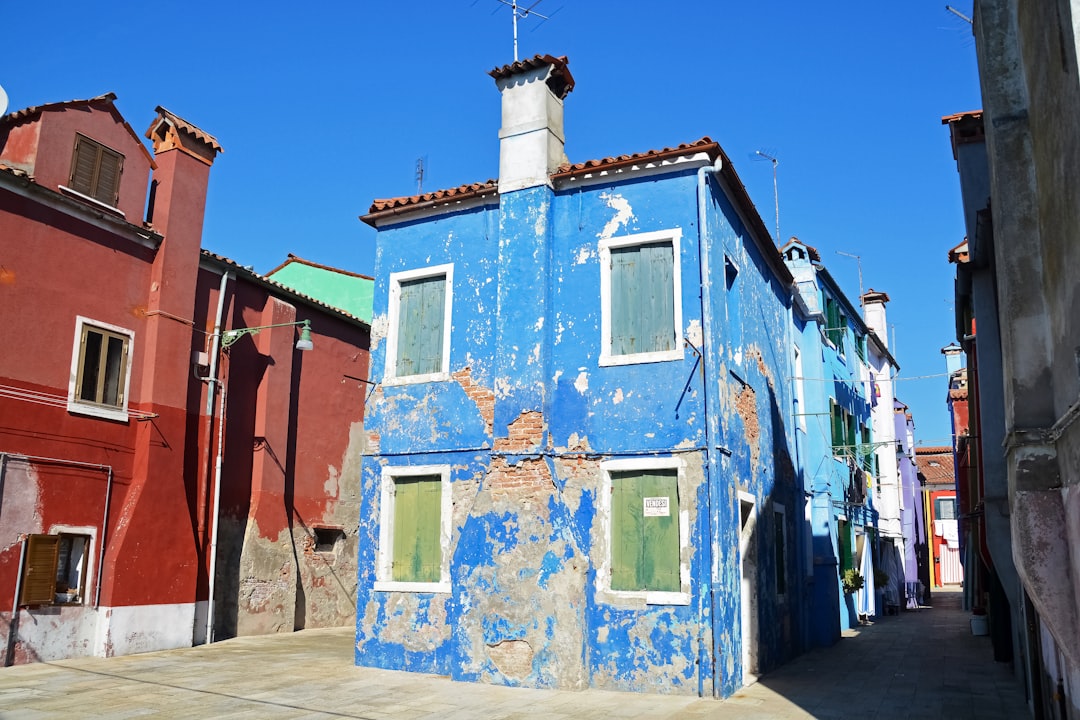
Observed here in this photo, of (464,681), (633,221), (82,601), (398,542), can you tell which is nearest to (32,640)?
(82,601)

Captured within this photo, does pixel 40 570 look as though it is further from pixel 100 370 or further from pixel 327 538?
pixel 327 538

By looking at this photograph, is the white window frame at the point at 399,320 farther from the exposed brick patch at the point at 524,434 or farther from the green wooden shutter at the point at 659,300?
the green wooden shutter at the point at 659,300

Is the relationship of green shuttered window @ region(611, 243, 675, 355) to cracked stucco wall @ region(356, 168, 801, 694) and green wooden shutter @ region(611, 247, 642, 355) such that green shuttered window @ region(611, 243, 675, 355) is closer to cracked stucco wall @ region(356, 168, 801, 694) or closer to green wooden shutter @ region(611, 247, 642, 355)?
green wooden shutter @ region(611, 247, 642, 355)

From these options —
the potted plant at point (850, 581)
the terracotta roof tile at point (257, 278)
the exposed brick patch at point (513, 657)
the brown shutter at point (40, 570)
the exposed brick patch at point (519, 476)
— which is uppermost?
the terracotta roof tile at point (257, 278)

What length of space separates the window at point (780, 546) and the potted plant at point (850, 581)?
5632 millimetres

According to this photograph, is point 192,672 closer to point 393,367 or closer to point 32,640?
point 32,640

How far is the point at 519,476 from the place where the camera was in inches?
453

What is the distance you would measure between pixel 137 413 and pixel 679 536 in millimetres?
9209

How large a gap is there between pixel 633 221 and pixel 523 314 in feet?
6.58

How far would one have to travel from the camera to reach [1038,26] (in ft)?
21.7

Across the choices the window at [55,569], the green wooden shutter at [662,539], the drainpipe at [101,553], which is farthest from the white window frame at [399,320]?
the window at [55,569]

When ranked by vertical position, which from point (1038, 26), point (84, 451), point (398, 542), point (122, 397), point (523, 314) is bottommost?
point (398, 542)

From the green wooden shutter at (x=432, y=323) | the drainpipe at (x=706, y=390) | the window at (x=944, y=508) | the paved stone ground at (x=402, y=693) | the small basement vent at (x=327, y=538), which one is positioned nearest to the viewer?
the paved stone ground at (x=402, y=693)

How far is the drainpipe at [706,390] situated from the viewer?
34.3ft
